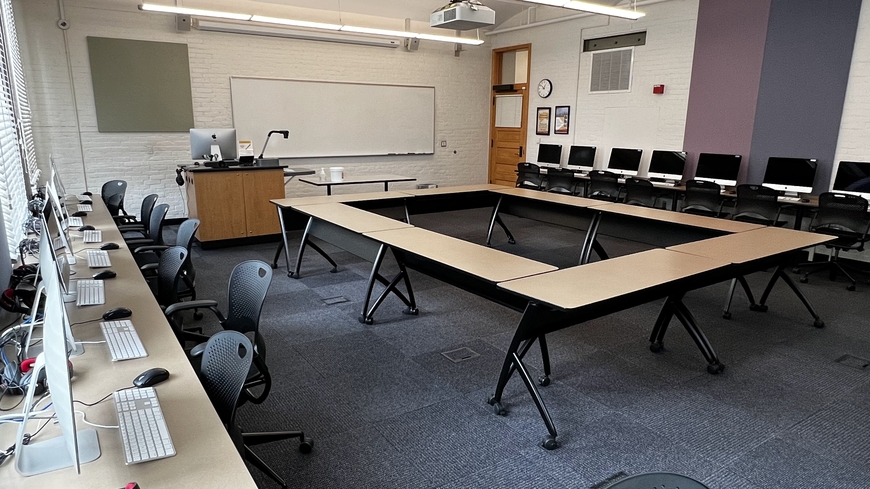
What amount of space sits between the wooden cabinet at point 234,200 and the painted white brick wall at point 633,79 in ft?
16.1

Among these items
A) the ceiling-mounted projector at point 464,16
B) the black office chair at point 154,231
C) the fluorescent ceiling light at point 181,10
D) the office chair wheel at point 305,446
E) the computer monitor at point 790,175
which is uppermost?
the fluorescent ceiling light at point 181,10

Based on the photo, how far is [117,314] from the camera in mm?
2266

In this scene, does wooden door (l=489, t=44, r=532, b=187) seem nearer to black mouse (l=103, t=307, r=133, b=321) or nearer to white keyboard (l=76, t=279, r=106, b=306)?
white keyboard (l=76, t=279, r=106, b=306)

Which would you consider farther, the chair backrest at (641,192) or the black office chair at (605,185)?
the black office chair at (605,185)

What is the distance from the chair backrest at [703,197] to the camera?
5.90 meters

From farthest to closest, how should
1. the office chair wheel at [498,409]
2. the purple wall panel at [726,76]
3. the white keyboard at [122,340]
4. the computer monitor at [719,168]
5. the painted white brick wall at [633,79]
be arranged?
1. the painted white brick wall at [633,79]
2. the computer monitor at [719,168]
3. the purple wall panel at [726,76]
4. the office chair wheel at [498,409]
5. the white keyboard at [122,340]

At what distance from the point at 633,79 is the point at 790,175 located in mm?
2671

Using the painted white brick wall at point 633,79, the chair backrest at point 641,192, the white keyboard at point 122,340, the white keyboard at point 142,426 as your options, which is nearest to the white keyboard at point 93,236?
the white keyboard at point 122,340

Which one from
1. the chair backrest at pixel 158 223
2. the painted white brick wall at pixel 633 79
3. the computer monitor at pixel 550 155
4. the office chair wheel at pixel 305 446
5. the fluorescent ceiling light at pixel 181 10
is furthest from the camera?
the computer monitor at pixel 550 155

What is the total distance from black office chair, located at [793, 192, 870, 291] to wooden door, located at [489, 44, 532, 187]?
5.13 m

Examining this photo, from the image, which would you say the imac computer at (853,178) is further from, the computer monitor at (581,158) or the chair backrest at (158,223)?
the chair backrest at (158,223)

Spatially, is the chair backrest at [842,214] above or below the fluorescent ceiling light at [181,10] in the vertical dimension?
below

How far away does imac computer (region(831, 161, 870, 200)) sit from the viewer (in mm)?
5301

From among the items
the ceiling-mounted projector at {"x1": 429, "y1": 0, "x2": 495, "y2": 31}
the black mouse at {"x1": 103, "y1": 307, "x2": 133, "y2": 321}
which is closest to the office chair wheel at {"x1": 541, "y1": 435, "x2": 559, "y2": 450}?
the black mouse at {"x1": 103, "y1": 307, "x2": 133, "y2": 321}
